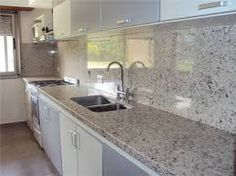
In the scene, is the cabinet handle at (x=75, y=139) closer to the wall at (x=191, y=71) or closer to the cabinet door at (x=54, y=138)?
the cabinet door at (x=54, y=138)

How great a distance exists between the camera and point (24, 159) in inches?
127

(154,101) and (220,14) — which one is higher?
(220,14)

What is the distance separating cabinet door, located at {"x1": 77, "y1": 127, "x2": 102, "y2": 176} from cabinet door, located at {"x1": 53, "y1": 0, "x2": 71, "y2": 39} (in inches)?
55.6

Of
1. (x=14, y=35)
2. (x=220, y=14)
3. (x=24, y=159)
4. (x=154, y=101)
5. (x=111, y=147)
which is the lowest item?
(x=24, y=159)

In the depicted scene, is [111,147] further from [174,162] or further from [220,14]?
[220,14]

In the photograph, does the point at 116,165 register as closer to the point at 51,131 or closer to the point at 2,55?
the point at 51,131

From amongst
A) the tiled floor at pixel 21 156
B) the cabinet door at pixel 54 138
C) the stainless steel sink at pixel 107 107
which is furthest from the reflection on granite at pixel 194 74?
the tiled floor at pixel 21 156

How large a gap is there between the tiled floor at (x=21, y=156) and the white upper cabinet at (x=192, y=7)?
229cm

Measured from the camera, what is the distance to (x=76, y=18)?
255 cm

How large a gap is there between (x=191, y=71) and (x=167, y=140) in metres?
0.54

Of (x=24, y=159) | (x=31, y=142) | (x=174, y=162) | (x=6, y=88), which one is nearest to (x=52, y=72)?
(x=6, y=88)

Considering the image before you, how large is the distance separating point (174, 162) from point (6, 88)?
4.18 meters

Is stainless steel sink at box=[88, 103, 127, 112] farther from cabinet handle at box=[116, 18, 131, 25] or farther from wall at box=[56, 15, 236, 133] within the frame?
cabinet handle at box=[116, 18, 131, 25]

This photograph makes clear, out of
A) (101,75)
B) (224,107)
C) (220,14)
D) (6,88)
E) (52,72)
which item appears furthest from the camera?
(52,72)
